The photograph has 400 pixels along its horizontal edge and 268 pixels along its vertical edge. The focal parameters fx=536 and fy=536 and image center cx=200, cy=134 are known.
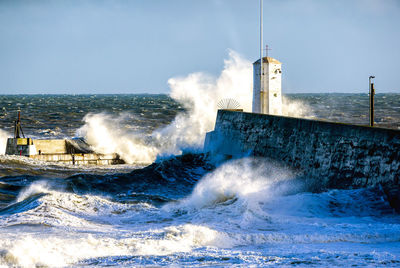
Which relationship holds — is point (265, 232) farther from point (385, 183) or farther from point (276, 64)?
point (276, 64)

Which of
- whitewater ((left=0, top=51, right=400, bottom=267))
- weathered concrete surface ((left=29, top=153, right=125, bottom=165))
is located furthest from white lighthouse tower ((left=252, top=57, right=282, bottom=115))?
weathered concrete surface ((left=29, top=153, right=125, bottom=165))

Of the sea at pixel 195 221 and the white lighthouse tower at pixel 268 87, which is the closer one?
the sea at pixel 195 221

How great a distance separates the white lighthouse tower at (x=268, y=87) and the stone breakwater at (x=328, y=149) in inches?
115

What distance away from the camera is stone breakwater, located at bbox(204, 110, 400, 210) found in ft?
31.5

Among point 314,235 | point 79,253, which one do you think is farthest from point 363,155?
point 79,253

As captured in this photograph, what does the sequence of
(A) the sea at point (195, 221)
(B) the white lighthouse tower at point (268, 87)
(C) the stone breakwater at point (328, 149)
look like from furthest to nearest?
(B) the white lighthouse tower at point (268, 87) < (C) the stone breakwater at point (328, 149) < (A) the sea at point (195, 221)

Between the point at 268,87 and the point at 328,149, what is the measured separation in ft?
23.9

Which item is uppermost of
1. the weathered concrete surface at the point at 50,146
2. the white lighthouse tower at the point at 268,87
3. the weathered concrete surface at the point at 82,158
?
the white lighthouse tower at the point at 268,87

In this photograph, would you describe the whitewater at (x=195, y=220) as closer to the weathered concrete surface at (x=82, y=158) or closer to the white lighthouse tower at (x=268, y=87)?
the white lighthouse tower at (x=268, y=87)

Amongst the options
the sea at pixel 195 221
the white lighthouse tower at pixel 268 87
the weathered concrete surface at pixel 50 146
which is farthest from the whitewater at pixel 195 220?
the weathered concrete surface at pixel 50 146

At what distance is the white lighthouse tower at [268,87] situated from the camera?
18188 millimetres

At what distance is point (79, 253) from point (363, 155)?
565 centimetres

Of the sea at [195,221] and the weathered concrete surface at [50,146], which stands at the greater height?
the weathered concrete surface at [50,146]

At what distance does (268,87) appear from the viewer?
18203 millimetres
